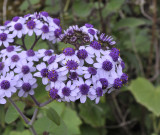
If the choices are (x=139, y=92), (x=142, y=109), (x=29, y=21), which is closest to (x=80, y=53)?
(x=29, y=21)

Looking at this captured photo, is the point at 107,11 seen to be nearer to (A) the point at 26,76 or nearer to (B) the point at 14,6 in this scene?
(B) the point at 14,6

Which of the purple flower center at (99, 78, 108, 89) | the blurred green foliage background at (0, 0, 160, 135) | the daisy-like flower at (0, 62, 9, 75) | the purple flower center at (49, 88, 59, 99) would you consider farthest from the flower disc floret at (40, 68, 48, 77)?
the blurred green foliage background at (0, 0, 160, 135)

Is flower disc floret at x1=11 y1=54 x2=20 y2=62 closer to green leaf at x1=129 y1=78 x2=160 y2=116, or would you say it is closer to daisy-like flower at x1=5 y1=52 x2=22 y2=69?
daisy-like flower at x1=5 y1=52 x2=22 y2=69

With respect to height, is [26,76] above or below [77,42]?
below

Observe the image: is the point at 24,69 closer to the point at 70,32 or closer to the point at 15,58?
the point at 15,58

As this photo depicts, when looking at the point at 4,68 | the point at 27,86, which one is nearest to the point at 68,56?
the point at 27,86
